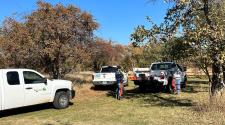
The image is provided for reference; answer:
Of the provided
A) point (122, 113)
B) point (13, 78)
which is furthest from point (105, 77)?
point (13, 78)

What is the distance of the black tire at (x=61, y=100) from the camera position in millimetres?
16969

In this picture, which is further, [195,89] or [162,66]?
[195,89]

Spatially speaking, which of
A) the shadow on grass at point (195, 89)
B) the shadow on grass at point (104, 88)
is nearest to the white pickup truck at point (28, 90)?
the shadow on grass at point (104, 88)

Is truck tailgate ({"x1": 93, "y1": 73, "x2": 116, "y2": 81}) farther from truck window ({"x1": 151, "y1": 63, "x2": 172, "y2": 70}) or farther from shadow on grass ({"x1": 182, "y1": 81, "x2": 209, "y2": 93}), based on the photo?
shadow on grass ({"x1": 182, "y1": 81, "x2": 209, "y2": 93})

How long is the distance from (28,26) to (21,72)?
9228 mm

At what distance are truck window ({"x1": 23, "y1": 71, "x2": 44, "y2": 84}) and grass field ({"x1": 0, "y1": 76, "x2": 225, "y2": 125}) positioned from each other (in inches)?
47.6

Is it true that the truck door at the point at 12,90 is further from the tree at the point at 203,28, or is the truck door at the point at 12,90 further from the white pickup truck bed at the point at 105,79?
the white pickup truck bed at the point at 105,79

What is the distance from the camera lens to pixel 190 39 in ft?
49.3

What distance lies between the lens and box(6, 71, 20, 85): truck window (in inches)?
591

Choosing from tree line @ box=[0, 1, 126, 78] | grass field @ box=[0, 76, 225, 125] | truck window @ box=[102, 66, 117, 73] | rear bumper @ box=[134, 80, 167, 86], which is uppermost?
tree line @ box=[0, 1, 126, 78]

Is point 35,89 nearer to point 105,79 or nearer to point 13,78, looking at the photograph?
point 13,78

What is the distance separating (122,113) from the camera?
1512 cm

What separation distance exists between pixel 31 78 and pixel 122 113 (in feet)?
12.2

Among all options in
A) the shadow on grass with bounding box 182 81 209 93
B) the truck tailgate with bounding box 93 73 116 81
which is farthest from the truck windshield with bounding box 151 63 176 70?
the truck tailgate with bounding box 93 73 116 81
